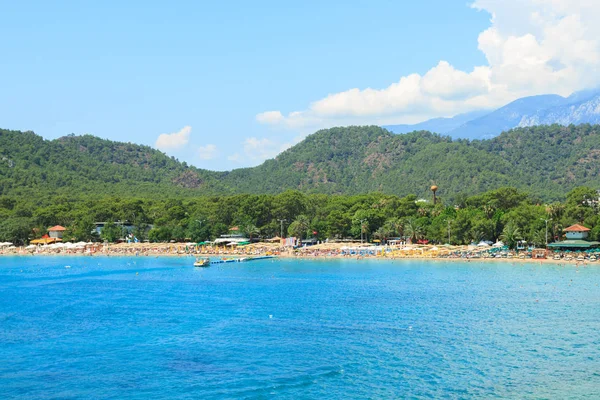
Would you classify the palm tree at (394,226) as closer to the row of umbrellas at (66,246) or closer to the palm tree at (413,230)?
the palm tree at (413,230)

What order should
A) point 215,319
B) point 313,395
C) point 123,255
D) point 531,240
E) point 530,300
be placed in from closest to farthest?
point 313,395, point 215,319, point 530,300, point 531,240, point 123,255

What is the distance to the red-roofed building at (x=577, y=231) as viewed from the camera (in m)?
94.2

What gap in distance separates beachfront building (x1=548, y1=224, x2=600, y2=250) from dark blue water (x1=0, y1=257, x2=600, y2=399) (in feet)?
82.0

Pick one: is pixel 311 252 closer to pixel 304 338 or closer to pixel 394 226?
pixel 394 226

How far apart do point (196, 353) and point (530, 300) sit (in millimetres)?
29590

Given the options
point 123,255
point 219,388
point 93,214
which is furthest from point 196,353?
point 93,214

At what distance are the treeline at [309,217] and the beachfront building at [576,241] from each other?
276 centimetres

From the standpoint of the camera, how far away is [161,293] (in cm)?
5853

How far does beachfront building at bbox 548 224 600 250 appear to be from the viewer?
300 feet

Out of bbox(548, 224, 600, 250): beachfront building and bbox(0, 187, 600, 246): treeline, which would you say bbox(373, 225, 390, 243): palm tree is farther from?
bbox(548, 224, 600, 250): beachfront building

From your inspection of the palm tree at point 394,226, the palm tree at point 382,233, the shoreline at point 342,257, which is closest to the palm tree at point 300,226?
the shoreline at point 342,257

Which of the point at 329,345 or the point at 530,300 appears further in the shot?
the point at 530,300

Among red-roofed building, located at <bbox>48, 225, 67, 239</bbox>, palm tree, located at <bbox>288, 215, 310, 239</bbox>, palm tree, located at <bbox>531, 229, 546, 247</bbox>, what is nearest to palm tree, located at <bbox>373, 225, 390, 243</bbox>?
palm tree, located at <bbox>288, 215, 310, 239</bbox>

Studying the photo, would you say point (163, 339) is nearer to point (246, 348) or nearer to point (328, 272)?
point (246, 348)
